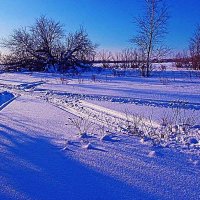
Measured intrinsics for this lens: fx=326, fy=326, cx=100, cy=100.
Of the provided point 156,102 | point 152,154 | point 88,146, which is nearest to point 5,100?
point 156,102

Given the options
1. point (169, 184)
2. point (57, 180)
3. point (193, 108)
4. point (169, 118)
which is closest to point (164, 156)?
point (169, 184)

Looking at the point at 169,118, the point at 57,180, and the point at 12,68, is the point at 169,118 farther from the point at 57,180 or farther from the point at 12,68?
the point at 12,68

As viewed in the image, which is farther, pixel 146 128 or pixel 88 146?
pixel 146 128

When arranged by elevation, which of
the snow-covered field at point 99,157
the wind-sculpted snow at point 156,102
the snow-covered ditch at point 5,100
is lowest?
the snow-covered ditch at point 5,100

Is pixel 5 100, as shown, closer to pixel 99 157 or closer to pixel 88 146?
pixel 88 146

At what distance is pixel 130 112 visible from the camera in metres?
6.05

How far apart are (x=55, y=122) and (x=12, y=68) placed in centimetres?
2020

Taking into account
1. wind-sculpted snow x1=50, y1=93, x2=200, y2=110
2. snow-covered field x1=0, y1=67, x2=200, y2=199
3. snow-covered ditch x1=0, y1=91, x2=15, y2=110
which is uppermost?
wind-sculpted snow x1=50, y1=93, x2=200, y2=110

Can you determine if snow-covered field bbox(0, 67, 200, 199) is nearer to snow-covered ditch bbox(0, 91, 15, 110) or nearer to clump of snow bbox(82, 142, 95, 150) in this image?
clump of snow bbox(82, 142, 95, 150)

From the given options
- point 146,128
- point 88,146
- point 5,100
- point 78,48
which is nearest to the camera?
point 88,146

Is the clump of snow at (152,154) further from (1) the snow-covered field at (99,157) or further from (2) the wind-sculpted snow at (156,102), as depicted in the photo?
(2) the wind-sculpted snow at (156,102)

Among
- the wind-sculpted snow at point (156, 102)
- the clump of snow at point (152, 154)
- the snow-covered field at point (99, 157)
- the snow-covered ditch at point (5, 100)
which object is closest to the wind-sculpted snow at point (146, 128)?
the snow-covered field at point (99, 157)

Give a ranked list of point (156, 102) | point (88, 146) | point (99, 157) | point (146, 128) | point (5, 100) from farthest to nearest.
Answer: point (5, 100) < point (156, 102) < point (146, 128) < point (88, 146) < point (99, 157)

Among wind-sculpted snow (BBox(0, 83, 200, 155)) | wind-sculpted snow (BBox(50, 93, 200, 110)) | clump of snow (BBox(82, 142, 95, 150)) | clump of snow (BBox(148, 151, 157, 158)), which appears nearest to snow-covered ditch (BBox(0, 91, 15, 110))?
wind-sculpted snow (BBox(0, 83, 200, 155))
